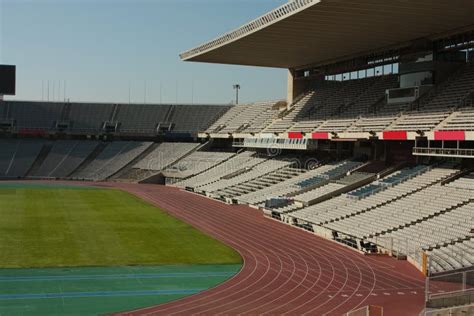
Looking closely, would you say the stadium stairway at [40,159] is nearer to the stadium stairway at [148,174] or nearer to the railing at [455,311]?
the stadium stairway at [148,174]

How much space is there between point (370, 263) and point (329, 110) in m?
29.6

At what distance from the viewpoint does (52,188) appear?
5931 centimetres

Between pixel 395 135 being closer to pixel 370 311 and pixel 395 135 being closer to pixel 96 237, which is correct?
pixel 96 237

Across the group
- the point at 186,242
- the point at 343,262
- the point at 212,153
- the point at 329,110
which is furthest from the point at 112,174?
the point at 343,262

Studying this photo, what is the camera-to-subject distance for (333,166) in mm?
49031

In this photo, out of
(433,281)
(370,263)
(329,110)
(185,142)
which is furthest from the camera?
(185,142)

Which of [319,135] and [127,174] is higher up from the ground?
[319,135]

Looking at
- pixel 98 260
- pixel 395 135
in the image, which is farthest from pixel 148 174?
pixel 98 260

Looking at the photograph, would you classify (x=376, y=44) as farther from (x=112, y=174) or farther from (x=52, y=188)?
(x=112, y=174)

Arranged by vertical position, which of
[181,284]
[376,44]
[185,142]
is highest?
[376,44]

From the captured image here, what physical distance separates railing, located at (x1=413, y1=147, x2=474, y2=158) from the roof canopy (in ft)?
25.3

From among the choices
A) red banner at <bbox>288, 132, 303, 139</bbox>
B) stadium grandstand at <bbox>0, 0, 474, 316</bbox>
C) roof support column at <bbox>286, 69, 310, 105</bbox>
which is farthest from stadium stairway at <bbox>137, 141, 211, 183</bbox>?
red banner at <bbox>288, 132, 303, 139</bbox>

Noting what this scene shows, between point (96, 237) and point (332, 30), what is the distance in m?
20.4

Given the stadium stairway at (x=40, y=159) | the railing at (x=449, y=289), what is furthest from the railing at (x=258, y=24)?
the stadium stairway at (x=40, y=159)
